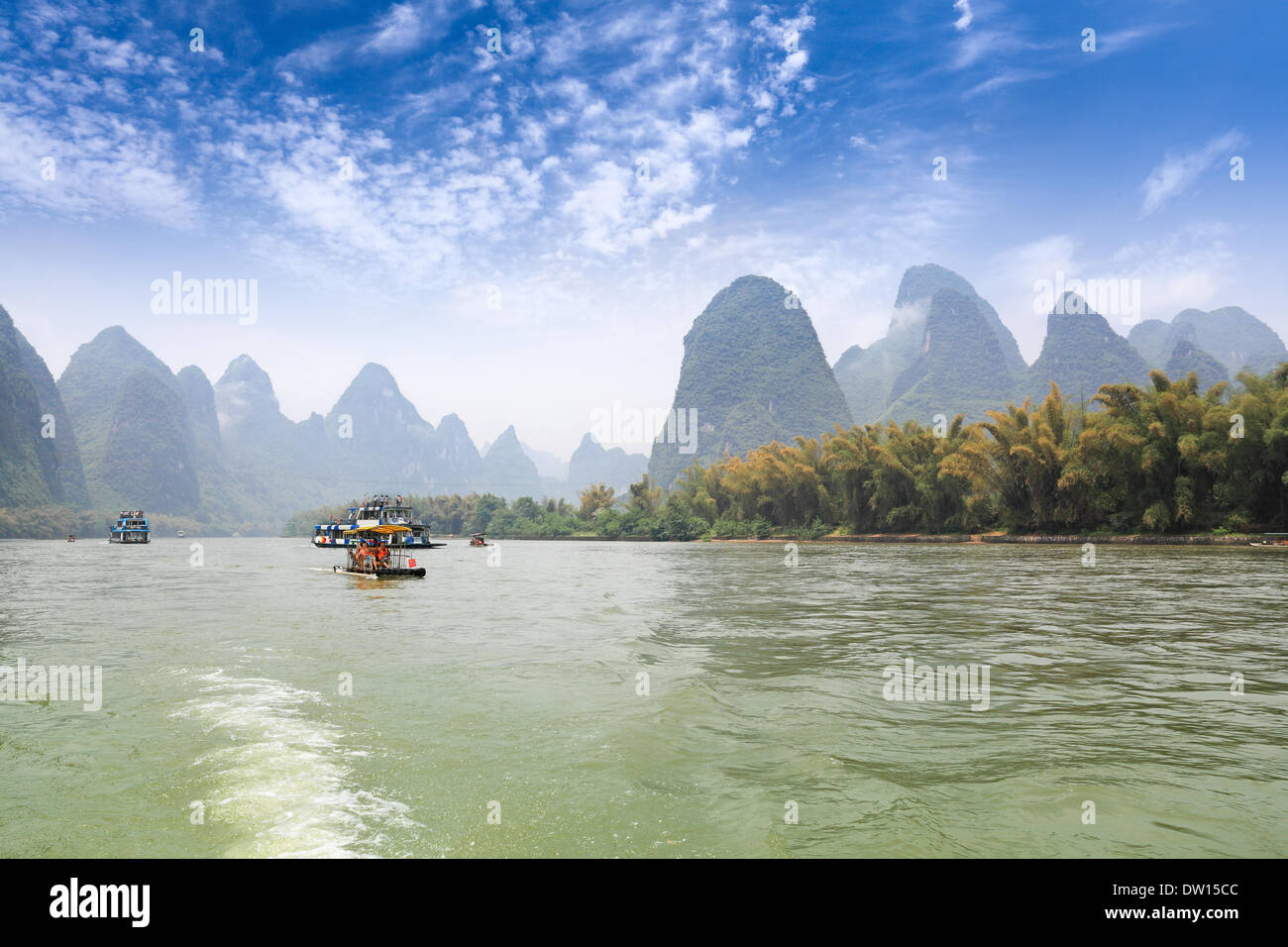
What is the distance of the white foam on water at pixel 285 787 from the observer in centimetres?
518

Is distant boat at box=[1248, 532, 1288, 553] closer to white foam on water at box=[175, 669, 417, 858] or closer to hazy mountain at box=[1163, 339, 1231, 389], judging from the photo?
white foam on water at box=[175, 669, 417, 858]

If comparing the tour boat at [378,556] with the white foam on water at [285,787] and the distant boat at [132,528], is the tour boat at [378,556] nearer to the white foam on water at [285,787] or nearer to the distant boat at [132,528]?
the white foam on water at [285,787]

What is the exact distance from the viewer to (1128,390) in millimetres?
45344

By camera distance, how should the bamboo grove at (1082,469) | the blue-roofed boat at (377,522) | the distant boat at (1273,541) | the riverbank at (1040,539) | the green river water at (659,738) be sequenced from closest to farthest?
the green river water at (659,738), the distant boat at (1273,541), the bamboo grove at (1082,469), the riverbank at (1040,539), the blue-roofed boat at (377,522)

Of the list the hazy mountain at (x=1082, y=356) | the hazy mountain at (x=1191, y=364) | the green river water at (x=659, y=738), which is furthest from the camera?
the hazy mountain at (x=1082, y=356)

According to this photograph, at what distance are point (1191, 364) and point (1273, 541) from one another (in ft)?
485

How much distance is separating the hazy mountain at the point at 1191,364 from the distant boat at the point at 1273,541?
139217 millimetres

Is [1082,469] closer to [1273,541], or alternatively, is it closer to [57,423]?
[1273,541]

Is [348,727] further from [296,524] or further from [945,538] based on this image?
[296,524]

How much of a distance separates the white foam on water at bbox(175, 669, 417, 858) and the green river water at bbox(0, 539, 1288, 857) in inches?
1.3

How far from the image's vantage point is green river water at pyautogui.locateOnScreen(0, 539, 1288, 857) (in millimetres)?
5168

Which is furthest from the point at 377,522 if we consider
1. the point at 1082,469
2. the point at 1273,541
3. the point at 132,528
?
the point at 1273,541

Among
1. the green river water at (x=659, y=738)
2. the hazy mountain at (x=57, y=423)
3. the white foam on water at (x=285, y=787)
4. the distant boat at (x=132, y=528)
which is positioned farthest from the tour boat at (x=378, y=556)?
the hazy mountain at (x=57, y=423)
